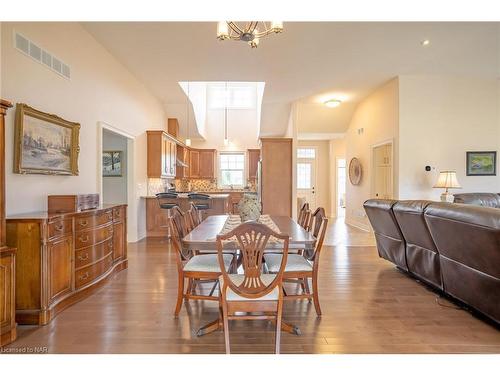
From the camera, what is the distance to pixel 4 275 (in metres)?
2.18

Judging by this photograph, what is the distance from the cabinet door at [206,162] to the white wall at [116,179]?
13.1 feet

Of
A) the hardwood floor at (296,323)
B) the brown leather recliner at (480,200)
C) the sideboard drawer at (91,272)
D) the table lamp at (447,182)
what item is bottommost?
the hardwood floor at (296,323)

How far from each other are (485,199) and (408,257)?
2777 millimetres

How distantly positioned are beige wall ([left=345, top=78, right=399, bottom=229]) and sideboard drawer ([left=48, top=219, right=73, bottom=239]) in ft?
18.1

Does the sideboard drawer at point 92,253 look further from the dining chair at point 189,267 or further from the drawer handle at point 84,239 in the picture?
the dining chair at point 189,267

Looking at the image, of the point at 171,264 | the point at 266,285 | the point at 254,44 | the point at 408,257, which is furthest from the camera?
the point at 171,264

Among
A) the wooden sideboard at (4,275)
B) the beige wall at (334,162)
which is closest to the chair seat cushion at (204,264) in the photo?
the wooden sideboard at (4,275)

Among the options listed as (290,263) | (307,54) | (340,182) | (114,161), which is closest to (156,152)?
(114,161)

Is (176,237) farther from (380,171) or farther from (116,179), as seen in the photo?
(380,171)

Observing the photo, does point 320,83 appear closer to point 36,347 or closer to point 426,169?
point 426,169

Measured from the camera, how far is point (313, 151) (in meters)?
11.2

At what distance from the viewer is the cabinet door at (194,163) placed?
966cm

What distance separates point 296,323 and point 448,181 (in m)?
4.45
